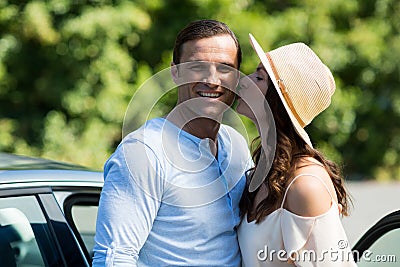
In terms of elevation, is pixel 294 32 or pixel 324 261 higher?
pixel 294 32

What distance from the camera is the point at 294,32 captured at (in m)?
9.84

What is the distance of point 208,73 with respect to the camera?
2.20 meters

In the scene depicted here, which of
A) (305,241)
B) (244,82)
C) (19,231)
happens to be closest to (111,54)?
(19,231)

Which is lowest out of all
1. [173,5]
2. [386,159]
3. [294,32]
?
[386,159]

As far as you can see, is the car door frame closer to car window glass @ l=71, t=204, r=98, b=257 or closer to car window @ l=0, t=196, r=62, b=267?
car window @ l=0, t=196, r=62, b=267

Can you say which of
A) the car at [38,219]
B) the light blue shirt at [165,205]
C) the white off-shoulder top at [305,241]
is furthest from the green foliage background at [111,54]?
the white off-shoulder top at [305,241]

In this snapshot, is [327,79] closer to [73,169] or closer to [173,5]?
[73,169]

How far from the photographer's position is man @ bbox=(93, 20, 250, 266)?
2025 mm

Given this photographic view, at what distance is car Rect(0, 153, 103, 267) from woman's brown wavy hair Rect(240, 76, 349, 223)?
2.11ft

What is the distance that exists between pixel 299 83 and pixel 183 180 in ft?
1.48

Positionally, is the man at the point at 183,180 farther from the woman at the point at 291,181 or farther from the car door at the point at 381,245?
the car door at the point at 381,245

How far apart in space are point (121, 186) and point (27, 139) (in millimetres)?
7646

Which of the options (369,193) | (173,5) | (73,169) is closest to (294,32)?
(173,5)

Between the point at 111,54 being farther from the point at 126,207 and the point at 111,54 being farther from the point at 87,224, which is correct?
the point at 126,207
